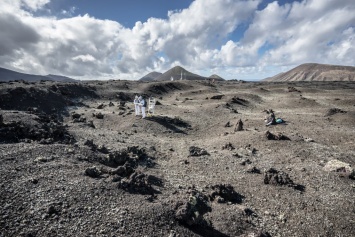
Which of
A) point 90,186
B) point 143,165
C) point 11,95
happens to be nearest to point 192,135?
point 143,165

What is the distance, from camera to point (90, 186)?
948 cm

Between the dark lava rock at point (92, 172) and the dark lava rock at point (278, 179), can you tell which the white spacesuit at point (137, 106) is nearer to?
the dark lava rock at point (92, 172)

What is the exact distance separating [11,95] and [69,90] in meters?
9.08

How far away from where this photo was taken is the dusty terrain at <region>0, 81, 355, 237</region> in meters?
8.12

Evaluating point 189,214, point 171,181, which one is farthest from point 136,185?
point 171,181

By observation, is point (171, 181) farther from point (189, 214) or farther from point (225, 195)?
point (189, 214)

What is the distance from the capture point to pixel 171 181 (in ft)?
41.0

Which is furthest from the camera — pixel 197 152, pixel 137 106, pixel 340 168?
pixel 137 106

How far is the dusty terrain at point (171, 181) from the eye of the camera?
812cm

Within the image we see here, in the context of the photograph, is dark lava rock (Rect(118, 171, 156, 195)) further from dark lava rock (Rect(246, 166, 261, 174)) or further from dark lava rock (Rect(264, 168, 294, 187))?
dark lava rock (Rect(246, 166, 261, 174))

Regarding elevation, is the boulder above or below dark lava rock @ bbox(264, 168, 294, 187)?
above

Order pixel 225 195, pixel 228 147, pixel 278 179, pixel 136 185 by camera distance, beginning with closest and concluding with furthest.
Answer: pixel 136 185 < pixel 225 195 < pixel 278 179 < pixel 228 147

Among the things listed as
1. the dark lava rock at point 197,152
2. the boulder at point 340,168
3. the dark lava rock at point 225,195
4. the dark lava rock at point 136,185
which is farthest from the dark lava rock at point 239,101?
the dark lava rock at point 136,185

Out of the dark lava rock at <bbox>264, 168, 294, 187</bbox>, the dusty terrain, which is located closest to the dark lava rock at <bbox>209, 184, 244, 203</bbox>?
the dusty terrain
